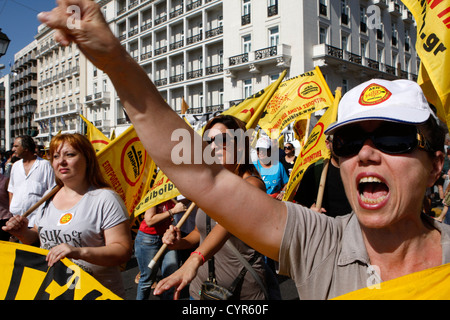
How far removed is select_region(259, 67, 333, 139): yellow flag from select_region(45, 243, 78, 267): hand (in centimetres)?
364

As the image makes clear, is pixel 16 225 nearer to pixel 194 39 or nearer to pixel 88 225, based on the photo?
pixel 88 225

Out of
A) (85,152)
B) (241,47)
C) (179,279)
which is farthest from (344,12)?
(179,279)

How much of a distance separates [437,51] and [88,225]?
85.1 inches

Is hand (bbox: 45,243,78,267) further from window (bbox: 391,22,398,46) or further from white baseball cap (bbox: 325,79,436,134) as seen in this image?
window (bbox: 391,22,398,46)

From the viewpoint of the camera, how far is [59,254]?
6.73ft

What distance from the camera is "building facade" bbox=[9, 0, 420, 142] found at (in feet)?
79.9

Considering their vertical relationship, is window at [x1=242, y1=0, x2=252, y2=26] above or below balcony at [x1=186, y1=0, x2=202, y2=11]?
below

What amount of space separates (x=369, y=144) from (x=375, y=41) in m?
31.7

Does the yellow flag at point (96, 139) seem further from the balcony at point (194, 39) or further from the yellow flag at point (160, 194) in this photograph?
the balcony at point (194, 39)

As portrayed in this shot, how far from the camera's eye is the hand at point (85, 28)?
841 millimetres

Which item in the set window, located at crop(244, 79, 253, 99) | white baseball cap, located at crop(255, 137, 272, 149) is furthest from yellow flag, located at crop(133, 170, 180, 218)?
window, located at crop(244, 79, 253, 99)
